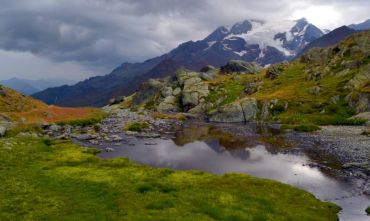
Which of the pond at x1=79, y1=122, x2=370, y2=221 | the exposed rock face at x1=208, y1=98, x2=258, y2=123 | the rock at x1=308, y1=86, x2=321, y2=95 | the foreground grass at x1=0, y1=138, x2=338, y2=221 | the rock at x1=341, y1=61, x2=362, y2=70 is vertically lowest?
the pond at x1=79, y1=122, x2=370, y2=221

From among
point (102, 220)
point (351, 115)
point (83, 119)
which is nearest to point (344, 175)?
point (102, 220)

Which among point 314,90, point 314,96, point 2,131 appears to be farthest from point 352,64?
point 2,131

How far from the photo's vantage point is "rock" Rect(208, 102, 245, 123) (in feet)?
507

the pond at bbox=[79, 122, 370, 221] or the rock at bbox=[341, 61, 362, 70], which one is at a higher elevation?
the rock at bbox=[341, 61, 362, 70]

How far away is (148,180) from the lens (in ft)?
152

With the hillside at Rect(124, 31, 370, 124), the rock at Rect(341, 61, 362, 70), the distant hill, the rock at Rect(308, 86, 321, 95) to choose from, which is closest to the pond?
the hillside at Rect(124, 31, 370, 124)

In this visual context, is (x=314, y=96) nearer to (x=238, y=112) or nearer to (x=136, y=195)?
(x=238, y=112)

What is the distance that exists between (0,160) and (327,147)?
207 feet

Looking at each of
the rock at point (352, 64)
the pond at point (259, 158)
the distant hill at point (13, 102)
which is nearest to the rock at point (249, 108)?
the pond at point (259, 158)

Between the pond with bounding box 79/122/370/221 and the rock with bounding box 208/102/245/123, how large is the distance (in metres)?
43.3

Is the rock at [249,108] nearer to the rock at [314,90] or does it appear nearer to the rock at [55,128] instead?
the rock at [314,90]

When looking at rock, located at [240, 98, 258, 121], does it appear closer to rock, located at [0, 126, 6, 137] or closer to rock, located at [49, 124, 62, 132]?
rock, located at [49, 124, 62, 132]

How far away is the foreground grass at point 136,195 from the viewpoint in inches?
1324

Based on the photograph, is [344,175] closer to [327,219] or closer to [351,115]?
[327,219]
